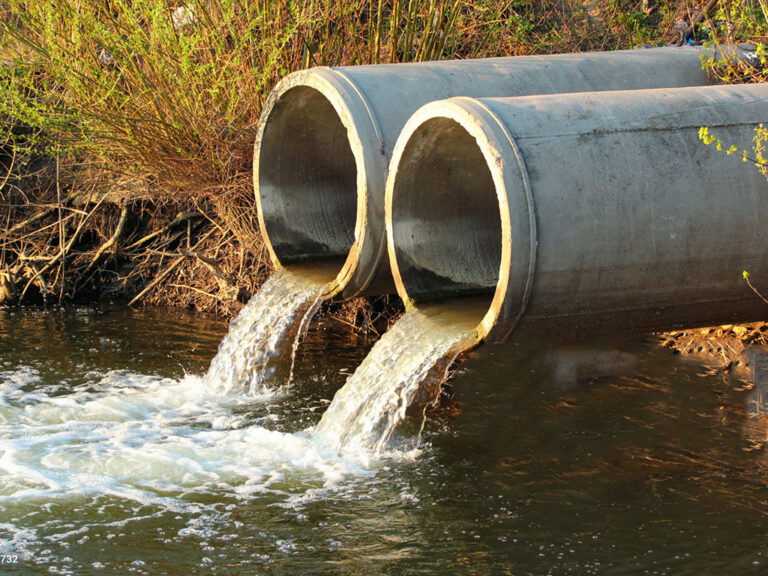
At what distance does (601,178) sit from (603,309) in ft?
2.10

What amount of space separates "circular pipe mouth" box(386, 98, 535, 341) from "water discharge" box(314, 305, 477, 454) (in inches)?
9.3

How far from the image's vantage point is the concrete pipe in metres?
4.75

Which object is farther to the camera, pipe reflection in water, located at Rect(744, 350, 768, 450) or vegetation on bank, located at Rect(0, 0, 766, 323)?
vegetation on bank, located at Rect(0, 0, 766, 323)

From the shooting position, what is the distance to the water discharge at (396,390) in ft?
17.9

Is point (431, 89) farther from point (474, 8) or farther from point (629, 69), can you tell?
point (474, 8)

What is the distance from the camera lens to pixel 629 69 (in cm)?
682

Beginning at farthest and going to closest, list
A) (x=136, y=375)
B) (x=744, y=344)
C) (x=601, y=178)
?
(x=136, y=375) < (x=744, y=344) < (x=601, y=178)

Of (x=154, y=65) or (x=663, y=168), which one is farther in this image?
(x=154, y=65)

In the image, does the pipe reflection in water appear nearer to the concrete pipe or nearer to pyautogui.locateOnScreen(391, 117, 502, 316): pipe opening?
the concrete pipe

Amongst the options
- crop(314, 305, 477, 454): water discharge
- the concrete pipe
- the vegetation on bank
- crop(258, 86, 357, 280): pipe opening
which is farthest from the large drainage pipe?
the concrete pipe

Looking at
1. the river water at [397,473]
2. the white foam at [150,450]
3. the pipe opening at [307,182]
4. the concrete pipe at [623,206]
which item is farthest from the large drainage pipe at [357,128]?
the white foam at [150,450]

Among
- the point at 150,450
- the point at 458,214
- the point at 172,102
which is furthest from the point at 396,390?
the point at 172,102

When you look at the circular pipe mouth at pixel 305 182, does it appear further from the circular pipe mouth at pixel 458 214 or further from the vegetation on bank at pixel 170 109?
the circular pipe mouth at pixel 458 214

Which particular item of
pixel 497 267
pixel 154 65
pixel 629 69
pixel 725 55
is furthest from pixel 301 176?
pixel 725 55
